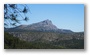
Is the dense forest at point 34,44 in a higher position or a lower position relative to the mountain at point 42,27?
lower

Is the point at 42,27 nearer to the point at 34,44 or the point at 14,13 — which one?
the point at 34,44

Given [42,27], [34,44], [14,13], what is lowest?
[34,44]

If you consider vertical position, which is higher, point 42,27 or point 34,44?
point 42,27

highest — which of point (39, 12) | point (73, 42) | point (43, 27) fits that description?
point (39, 12)

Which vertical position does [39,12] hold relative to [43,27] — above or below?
above

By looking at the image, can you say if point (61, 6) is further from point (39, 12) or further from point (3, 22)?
point (3, 22)

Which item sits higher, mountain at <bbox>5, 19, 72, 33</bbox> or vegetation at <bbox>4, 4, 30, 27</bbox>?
vegetation at <bbox>4, 4, 30, 27</bbox>

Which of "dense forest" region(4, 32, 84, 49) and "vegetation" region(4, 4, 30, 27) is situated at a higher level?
"vegetation" region(4, 4, 30, 27)

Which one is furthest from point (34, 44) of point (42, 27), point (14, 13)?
point (14, 13)

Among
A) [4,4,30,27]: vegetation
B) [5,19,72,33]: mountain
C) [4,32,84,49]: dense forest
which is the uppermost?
[4,4,30,27]: vegetation

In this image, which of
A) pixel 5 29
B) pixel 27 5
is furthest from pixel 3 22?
pixel 27 5

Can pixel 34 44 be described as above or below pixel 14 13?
below
